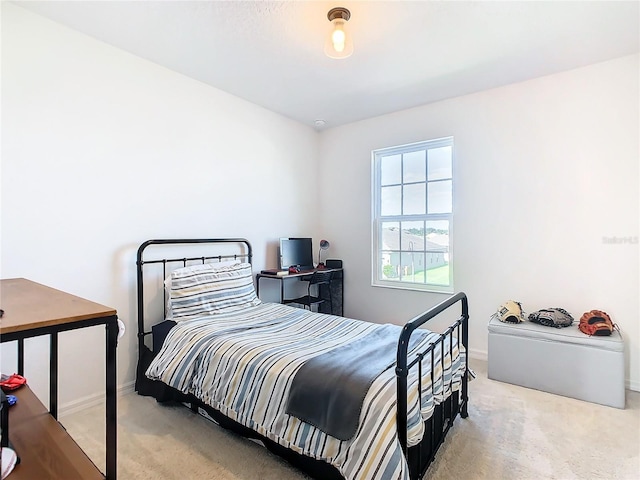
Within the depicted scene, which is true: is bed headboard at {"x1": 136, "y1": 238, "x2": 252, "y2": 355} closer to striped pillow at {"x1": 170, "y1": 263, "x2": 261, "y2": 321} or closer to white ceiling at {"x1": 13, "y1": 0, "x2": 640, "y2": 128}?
striped pillow at {"x1": 170, "y1": 263, "x2": 261, "y2": 321}

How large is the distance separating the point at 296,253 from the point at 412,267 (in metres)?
1.31

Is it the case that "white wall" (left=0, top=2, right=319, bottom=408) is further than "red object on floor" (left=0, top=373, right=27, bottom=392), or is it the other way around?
"white wall" (left=0, top=2, right=319, bottom=408)

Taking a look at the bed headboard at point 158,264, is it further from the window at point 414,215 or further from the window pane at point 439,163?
the window pane at point 439,163

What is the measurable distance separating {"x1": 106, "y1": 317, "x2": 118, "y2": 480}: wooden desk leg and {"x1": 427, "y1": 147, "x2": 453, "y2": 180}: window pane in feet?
10.7

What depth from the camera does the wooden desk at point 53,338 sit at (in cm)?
85

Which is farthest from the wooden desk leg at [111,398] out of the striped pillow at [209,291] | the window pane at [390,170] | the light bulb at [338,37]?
the window pane at [390,170]

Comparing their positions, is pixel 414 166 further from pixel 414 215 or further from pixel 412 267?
pixel 412 267

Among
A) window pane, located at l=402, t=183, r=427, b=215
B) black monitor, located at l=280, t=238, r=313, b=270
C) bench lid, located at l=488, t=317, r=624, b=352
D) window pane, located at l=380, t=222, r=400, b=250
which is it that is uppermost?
window pane, located at l=402, t=183, r=427, b=215

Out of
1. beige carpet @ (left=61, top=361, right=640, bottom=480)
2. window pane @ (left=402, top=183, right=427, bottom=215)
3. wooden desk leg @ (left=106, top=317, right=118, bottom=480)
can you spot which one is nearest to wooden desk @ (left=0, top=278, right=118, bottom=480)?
wooden desk leg @ (left=106, top=317, right=118, bottom=480)

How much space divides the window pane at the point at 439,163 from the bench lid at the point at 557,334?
1518 millimetres

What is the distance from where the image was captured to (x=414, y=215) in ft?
12.1

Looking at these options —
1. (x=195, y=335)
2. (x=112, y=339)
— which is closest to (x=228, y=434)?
(x=195, y=335)

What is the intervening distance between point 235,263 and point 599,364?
2859mm

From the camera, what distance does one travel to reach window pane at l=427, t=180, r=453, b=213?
136 inches
